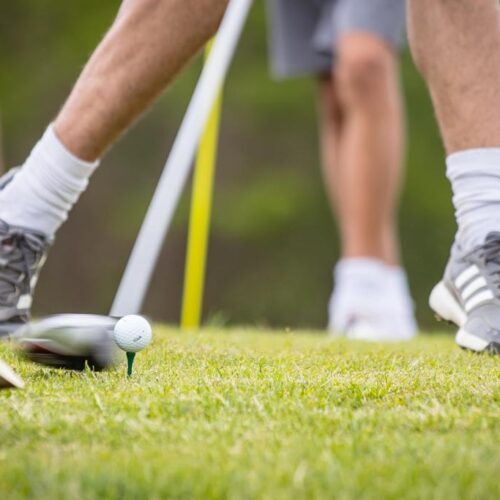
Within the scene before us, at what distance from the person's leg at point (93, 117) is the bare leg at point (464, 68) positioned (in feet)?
1.64

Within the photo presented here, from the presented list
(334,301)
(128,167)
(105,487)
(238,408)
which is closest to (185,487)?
(105,487)

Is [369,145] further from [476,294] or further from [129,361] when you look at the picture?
[129,361]

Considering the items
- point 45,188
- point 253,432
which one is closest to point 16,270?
point 45,188

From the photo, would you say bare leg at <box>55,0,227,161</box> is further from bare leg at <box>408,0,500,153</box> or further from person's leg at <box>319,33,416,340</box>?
person's leg at <box>319,33,416,340</box>

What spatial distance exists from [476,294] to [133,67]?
0.93m

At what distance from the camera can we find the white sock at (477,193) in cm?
219

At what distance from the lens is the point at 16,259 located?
7.53 ft

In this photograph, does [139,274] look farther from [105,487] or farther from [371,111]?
[105,487]

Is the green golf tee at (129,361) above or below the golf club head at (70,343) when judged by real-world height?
below

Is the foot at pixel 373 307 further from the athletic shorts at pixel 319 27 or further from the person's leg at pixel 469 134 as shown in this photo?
the person's leg at pixel 469 134

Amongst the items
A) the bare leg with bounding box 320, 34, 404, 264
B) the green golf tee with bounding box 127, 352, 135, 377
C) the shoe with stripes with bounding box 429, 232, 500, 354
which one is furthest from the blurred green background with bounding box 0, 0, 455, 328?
the green golf tee with bounding box 127, 352, 135, 377

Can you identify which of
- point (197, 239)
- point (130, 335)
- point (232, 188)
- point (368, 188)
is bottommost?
point (232, 188)

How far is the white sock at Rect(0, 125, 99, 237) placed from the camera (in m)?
2.33

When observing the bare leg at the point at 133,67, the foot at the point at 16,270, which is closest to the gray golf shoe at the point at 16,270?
the foot at the point at 16,270
